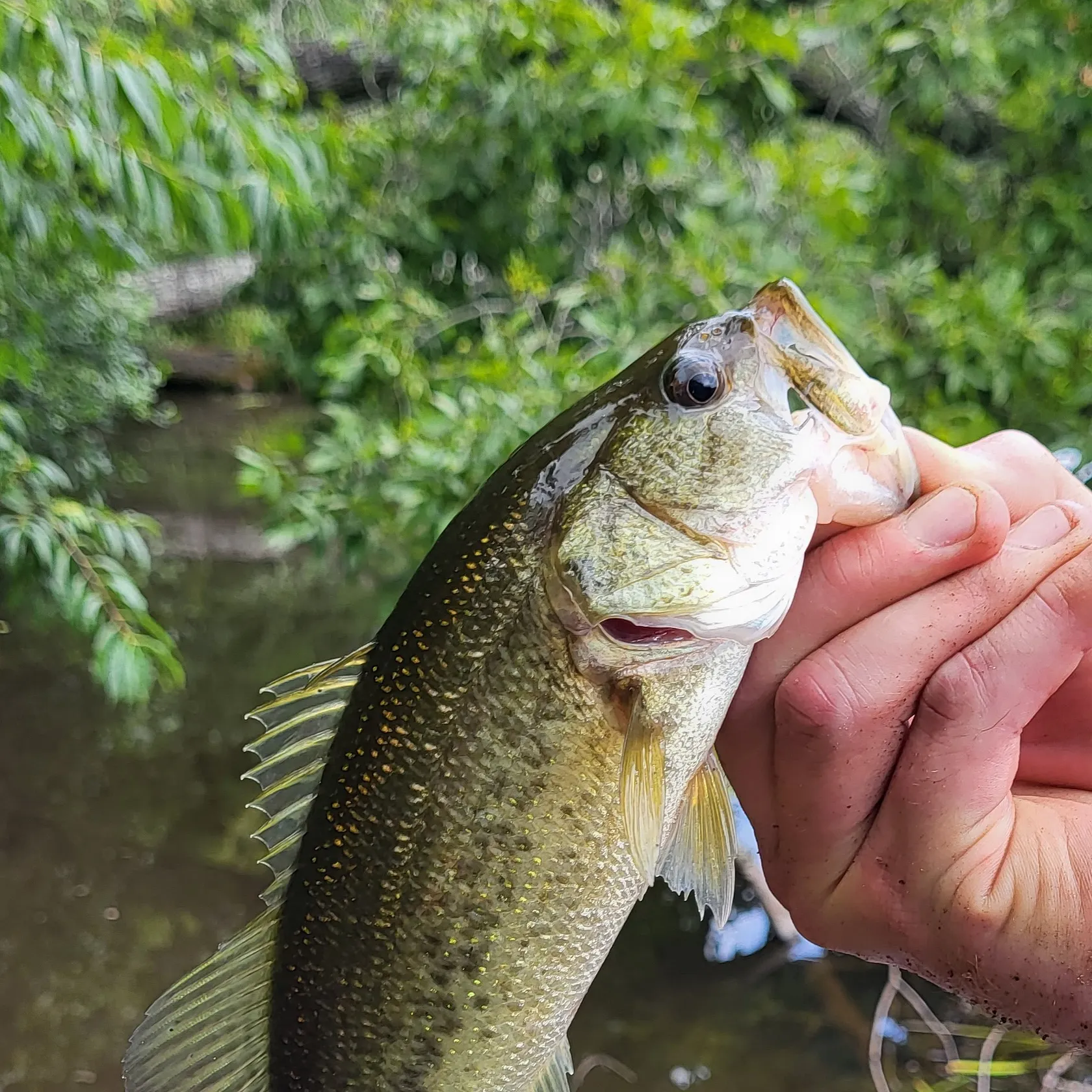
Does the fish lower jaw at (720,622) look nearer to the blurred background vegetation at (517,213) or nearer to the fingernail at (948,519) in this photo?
the fingernail at (948,519)

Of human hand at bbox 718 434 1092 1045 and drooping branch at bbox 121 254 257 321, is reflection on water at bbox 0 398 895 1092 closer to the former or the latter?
human hand at bbox 718 434 1092 1045

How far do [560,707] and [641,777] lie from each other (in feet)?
0.43

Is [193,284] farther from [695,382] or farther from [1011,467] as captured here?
[1011,467]

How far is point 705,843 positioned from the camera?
1.14 metres

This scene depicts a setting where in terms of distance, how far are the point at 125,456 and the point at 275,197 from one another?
6.32 m

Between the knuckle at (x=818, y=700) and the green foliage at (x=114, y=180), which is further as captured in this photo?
the green foliage at (x=114, y=180)

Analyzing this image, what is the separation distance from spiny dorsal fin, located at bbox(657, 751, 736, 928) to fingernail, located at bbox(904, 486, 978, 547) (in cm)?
39

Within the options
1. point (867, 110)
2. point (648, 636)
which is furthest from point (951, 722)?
point (867, 110)

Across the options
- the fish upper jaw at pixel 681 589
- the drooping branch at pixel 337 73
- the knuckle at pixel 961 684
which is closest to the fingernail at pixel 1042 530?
the knuckle at pixel 961 684

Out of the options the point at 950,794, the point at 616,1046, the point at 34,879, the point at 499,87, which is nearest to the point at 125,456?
the point at 34,879

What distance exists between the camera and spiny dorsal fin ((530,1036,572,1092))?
1223 mm

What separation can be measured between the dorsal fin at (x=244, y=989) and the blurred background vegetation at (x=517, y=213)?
4.49 ft

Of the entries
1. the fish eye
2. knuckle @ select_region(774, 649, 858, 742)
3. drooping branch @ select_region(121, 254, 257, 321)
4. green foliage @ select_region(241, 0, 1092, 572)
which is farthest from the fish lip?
drooping branch @ select_region(121, 254, 257, 321)

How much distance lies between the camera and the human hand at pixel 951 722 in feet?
3.28
